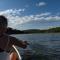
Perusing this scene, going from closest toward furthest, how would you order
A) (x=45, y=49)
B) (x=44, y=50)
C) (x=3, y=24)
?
(x=3, y=24)
(x=44, y=50)
(x=45, y=49)

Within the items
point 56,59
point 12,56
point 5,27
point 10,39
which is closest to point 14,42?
point 10,39

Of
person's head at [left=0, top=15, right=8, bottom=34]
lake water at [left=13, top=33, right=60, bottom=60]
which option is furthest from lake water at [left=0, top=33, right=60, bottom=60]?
person's head at [left=0, top=15, right=8, bottom=34]

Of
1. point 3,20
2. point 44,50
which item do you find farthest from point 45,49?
point 3,20

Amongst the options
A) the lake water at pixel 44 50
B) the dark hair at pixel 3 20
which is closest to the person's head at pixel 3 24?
the dark hair at pixel 3 20

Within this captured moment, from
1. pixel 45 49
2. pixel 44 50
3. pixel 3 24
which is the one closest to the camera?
pixel 3 24

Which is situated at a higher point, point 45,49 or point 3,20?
point 3,20

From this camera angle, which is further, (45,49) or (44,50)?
(45,49)

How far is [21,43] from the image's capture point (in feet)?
14.9

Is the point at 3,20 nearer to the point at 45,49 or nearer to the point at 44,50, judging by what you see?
the point at 44,50

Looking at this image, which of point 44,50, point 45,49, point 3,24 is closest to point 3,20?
point 3,24

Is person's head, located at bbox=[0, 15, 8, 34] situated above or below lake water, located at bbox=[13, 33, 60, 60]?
above

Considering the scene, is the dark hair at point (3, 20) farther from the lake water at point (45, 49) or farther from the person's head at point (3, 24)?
the lake water at point (45, 49)

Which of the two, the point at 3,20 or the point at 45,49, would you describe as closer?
the point at 3,20

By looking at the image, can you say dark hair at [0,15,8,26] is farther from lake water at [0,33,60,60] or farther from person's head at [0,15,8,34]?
lake water at [0,33,60,60]
